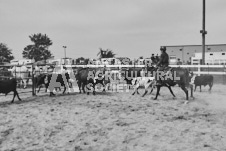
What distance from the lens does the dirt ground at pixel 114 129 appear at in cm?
420

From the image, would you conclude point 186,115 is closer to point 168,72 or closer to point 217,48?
point 168,72

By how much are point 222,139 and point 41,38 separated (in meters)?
68.3

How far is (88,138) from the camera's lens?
4617mm

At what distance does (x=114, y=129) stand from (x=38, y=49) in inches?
2529

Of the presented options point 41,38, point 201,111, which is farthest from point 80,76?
point 41,38

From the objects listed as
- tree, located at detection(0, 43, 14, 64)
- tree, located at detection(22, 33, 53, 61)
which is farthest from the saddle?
tree, located at detection(22, 33, 53, 61)

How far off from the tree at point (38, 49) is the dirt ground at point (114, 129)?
59.5 metres

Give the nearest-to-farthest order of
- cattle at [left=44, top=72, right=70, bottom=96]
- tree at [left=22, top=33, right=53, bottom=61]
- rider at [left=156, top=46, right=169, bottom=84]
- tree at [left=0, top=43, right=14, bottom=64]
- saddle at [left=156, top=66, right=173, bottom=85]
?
saddle at [left=156, top=66, right=173, bottom=85]
rider at [left=156, top=46, right=169, bottom=84]
cattle at [left=44, top=72, right=70, bottom=96]
tree at [left=0, top=43, right=14, bottom=64]
tree at [left=22, top=33, right=53, bottom=61]

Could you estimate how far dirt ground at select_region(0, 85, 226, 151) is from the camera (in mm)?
4195

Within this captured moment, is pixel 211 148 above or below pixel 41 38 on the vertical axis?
below

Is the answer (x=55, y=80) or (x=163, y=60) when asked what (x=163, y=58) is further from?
(x=55, y=80)

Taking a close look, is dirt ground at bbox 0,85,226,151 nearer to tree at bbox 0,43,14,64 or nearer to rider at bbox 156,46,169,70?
rider at bbox 156,46,169,70

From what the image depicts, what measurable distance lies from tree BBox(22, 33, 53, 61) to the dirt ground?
59535mm

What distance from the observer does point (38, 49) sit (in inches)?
2554
